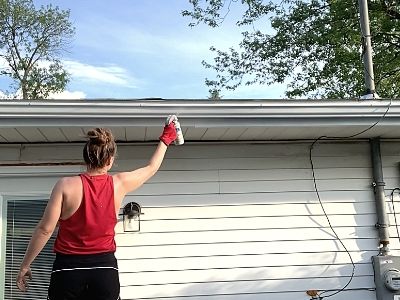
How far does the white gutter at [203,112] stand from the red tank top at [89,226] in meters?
1.59

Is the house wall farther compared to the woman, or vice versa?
the house wall

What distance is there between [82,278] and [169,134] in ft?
2.83

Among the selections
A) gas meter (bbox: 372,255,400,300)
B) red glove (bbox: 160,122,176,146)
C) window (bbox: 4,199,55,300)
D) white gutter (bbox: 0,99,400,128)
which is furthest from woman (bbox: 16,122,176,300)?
gas meter (bbox: 372,255,400,300)

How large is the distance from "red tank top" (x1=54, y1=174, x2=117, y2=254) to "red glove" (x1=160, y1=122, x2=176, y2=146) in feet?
1.55

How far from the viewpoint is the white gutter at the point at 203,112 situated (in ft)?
13.1

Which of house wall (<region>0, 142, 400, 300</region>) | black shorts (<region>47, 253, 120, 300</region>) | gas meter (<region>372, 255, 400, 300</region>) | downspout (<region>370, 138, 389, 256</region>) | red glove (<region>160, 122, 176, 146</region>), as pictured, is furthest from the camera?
downspout (<region>370, 138, 389, 256</region>)

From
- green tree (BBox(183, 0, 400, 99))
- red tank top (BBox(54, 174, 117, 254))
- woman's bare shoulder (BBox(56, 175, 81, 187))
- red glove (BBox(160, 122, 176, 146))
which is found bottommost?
red tank top (BBox(54, 174, 117, 254))

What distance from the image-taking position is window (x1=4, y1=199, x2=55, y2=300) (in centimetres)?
441

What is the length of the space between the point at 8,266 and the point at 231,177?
1.99 meters

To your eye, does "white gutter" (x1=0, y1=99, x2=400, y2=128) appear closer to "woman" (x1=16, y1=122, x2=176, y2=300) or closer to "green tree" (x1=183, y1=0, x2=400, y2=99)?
"woman" (x1=16, y1=122, x2=176, y2=300)

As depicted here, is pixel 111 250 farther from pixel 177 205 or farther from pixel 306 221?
pixel 306 221

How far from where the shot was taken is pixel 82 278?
2.44m

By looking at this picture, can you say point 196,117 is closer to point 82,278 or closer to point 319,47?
point 82,278

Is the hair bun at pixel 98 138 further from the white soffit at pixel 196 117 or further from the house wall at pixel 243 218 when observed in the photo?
the house wall at pixel 243 218
